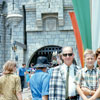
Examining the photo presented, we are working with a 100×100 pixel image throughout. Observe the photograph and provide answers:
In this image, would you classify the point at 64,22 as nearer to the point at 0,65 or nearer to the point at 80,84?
the point at 0,65

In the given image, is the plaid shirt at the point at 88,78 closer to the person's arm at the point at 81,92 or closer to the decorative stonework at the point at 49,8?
the person's arm at the point at 81,92

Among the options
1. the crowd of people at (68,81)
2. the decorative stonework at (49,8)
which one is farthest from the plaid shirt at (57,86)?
the decorative stonework at (49,8)

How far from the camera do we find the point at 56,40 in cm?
Answer: 1752

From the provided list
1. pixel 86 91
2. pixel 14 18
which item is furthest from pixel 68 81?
pixel 14 18

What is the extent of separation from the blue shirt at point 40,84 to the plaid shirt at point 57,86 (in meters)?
0.07

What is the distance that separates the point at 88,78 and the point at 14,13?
14.6 metres

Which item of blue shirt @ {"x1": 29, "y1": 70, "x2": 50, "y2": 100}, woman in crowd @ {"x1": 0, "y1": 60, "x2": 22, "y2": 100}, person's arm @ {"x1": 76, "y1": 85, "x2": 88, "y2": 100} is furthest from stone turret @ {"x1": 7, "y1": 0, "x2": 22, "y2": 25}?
person's arm @ {"x1": 76, "y1": 85, "x2": 88, "y2": 100}

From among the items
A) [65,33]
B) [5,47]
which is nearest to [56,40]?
[65,33]

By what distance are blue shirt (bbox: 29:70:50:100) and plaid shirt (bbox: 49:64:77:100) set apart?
2.7 inches

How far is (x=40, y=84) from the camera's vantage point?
3584mm

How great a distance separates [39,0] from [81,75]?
14252mm

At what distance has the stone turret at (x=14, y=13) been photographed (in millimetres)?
17325

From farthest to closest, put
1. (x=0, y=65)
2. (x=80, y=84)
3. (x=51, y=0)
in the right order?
(x=0, y=65) < (x=51, y=0) < (x=80, y=84)

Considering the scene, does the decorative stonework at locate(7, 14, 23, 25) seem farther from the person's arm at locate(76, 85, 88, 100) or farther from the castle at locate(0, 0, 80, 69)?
the person's arm at locate(76, 85, 88, 100)
